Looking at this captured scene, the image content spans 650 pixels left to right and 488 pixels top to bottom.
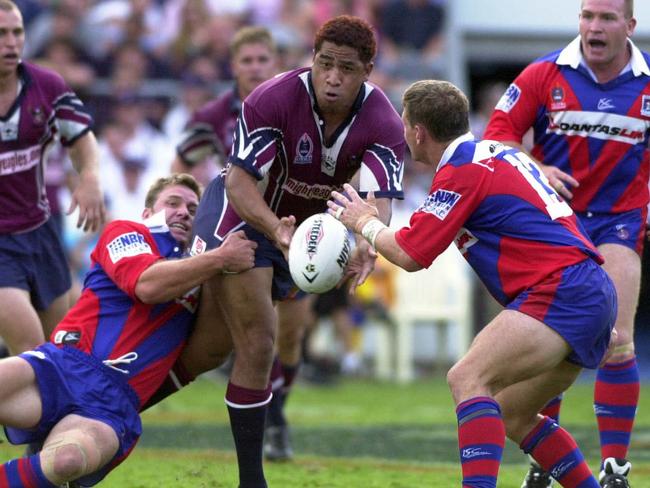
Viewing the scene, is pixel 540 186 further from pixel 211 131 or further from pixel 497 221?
pixel 211 131

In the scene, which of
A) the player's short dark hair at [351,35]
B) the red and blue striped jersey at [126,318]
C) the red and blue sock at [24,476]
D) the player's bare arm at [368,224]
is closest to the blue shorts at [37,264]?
the red and blue striped jersey at [126,318]

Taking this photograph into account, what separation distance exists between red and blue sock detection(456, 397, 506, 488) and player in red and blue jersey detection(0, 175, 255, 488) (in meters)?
1.21

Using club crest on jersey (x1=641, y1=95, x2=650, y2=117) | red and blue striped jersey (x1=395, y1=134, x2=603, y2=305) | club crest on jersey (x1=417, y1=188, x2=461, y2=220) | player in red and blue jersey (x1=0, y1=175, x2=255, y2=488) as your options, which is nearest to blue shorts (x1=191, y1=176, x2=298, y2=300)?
player in red and blue jersey (x1=0, y1=175, x2=255, y2=488)

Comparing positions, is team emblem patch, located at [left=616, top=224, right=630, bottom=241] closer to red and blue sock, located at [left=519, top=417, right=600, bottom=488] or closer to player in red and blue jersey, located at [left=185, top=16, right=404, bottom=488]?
player in red and blue jersey, located at [left=185, top=16, right=404, bottom=488]

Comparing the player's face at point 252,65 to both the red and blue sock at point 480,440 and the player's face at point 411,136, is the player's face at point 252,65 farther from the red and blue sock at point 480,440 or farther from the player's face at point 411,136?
the red and blue sock at point 480,440

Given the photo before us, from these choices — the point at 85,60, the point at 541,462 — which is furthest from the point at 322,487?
the point at 85,60

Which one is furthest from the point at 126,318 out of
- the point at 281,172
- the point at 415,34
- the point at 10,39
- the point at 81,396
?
the point at 415,34

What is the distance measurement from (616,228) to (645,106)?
25.7 inches

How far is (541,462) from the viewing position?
5.51 m

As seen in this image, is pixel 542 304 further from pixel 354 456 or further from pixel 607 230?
pixel 354 456

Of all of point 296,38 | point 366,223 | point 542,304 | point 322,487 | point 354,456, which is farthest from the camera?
point 296,38

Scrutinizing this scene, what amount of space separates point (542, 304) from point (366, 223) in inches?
33.2

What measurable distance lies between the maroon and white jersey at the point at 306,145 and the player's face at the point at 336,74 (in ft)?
0.30

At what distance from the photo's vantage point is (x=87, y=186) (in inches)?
282
